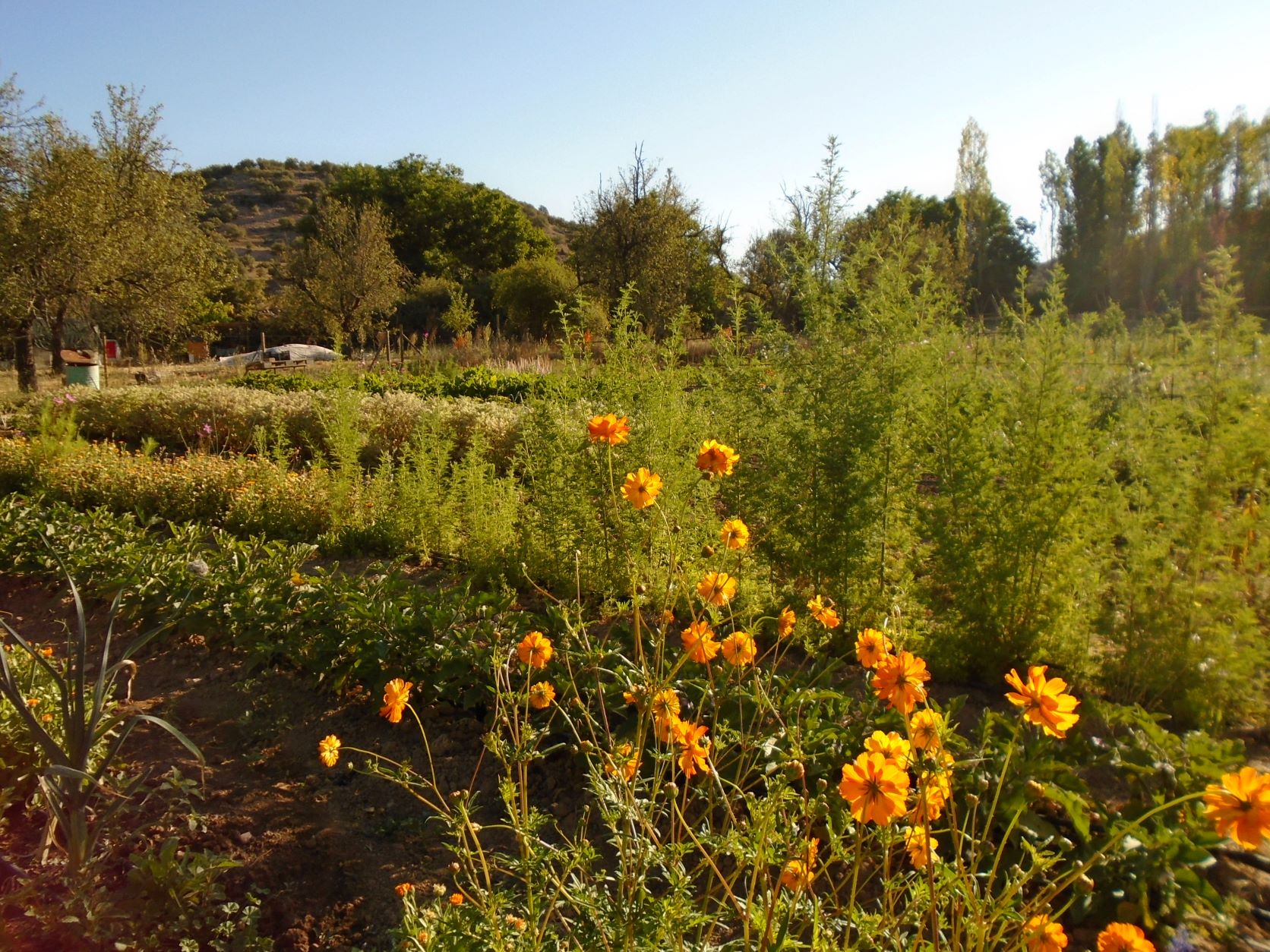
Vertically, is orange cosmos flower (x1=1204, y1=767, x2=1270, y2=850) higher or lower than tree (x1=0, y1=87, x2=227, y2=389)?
lower

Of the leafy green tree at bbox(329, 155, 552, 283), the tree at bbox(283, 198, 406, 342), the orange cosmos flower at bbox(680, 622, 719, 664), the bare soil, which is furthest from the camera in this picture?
the leafy green tree at bbox(329, 155, 552, 283)

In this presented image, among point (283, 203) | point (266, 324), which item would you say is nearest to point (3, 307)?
Result: point (266, 324)

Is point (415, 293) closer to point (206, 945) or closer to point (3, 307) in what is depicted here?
point (3, 307)

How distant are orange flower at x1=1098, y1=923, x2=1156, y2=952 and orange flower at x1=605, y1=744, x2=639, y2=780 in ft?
2.12

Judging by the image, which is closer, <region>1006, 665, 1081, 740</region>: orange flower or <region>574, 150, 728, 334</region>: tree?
<region>1006, 665, 1081, 740</region>: orange flower

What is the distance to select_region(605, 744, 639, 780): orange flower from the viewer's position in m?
1.24

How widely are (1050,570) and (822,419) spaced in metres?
0.94

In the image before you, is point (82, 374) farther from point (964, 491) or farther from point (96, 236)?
point (964, 491)

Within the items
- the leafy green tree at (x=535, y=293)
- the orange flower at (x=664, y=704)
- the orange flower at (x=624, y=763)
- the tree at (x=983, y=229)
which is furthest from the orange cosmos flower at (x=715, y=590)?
the tree at (x=983, y=229)

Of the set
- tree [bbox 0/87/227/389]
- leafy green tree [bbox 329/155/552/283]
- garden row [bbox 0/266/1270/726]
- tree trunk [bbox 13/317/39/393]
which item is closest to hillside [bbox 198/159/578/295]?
leafy green tree [bbox 329/155/552/283]

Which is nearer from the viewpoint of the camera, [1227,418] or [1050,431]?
[1227,418]

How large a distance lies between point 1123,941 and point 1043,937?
0.34 ft

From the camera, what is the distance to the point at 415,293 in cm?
2891

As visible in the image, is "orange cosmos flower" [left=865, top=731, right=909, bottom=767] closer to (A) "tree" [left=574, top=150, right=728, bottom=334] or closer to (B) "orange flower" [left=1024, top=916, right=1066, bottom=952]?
(B) "orange flower" [left=1024, top=916, right=1066, bottom=952]
